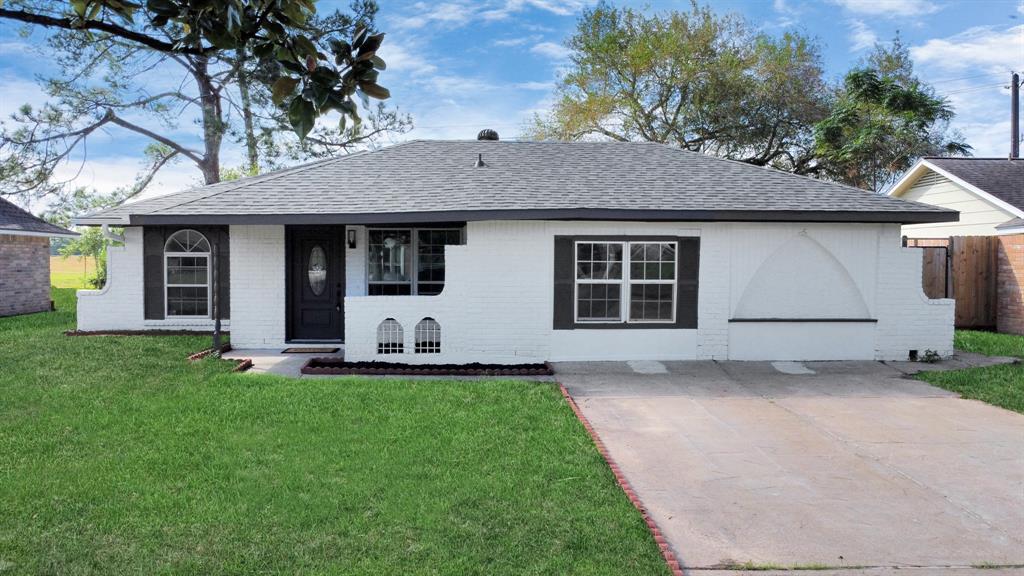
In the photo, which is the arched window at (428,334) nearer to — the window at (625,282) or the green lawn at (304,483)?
the green lawn at (304,483)

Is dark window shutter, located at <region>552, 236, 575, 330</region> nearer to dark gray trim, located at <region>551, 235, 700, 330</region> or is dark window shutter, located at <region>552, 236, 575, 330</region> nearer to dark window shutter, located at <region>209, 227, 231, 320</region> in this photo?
dark gray trim, located at <region>551, 235, 700, 330</region>

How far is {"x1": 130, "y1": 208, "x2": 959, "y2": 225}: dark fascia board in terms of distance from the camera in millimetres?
10344

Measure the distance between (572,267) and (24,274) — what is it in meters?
15.4

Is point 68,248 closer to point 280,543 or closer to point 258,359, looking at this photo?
point 258,359

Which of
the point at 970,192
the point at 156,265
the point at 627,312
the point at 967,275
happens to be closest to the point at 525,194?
the point at 627,312

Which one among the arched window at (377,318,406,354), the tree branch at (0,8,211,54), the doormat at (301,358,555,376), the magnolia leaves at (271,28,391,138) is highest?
the tree branch at (0,8,211,54)

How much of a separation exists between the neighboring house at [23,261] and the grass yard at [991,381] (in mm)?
19994

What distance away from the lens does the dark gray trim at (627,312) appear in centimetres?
1075

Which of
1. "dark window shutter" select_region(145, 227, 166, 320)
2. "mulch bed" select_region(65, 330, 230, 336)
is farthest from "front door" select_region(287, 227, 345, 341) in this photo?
"dark window shutter" select_region(145, 227, 166, 320)

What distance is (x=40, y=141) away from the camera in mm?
22578

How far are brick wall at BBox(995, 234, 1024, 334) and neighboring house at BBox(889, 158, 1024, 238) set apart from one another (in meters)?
0.35

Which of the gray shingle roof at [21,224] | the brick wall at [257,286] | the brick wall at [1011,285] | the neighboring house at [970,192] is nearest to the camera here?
the brick wall at [257,286]

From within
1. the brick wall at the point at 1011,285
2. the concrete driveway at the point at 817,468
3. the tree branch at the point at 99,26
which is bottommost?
the concrete driveway at the point at 817,468

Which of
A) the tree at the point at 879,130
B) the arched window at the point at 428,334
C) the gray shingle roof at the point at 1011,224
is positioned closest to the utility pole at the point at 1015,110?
the tree at the point at 879,130
